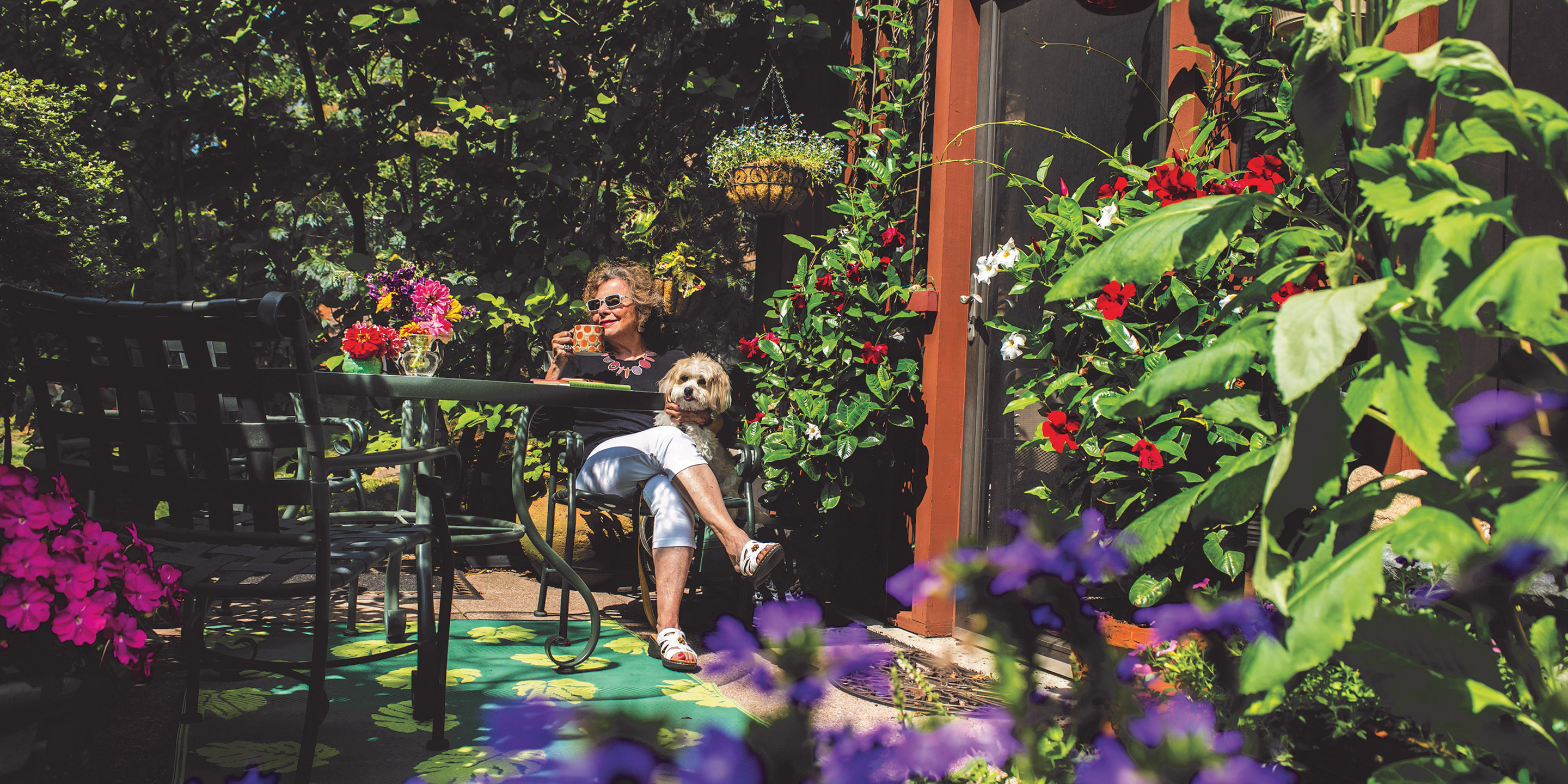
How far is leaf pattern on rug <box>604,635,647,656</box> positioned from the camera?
305 centimetres

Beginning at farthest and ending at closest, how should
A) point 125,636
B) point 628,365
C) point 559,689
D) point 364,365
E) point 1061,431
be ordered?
point 628,365 → point 364,365 → point 559,689 → point 1061,431 → point 125,636

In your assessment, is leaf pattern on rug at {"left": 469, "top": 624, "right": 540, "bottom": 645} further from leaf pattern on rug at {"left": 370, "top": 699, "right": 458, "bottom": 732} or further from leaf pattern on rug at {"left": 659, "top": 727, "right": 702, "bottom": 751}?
leaf pattern on rug at {"left": 659, "top": 727, "right": 702, "bottom": 751}

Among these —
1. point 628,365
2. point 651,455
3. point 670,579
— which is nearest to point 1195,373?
point 670,579

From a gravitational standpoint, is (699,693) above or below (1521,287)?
below

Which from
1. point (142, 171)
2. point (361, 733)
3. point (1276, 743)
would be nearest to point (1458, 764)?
point (1276, 743)

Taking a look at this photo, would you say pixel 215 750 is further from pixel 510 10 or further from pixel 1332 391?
pixel 510 10

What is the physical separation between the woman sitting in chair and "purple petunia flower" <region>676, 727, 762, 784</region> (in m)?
2.47

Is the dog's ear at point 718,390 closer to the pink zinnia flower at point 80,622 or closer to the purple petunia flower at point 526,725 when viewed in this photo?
the pink zinnia flower at point 80,622

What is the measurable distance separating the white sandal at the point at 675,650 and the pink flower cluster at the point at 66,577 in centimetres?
155

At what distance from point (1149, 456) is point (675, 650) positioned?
1.47 meters

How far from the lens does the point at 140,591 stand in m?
1.38

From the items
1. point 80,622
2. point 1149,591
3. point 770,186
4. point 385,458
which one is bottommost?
point 1149,591

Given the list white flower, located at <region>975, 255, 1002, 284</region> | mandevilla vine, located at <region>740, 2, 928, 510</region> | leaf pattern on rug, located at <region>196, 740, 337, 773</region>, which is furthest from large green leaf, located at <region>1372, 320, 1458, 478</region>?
mandevilla vine, located at <region>740, 2, 928, 510</region>

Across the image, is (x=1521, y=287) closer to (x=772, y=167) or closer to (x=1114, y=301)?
(x=1114, y=301)
